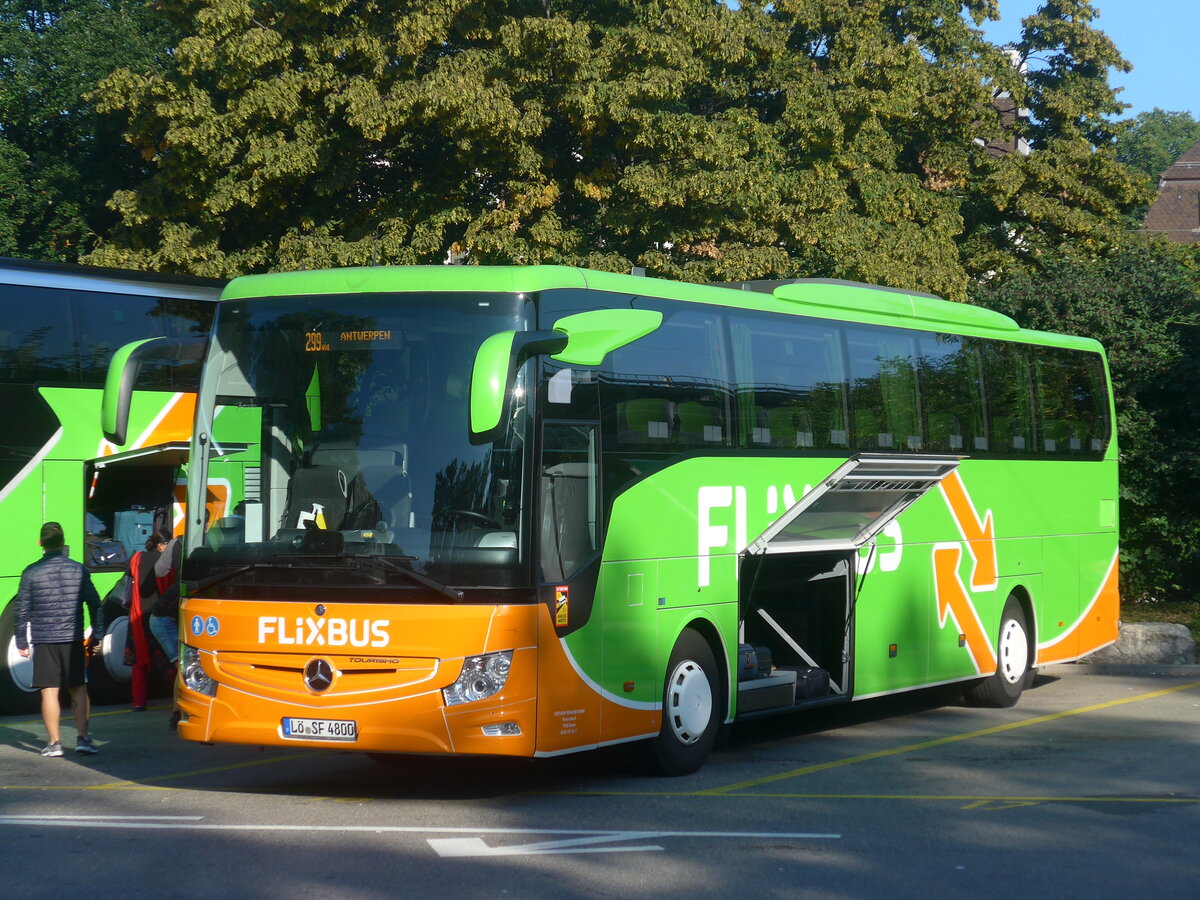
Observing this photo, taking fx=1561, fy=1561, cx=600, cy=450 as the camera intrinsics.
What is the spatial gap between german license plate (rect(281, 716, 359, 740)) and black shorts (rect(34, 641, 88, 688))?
10.8ft

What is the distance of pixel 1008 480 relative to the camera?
51.5 feet

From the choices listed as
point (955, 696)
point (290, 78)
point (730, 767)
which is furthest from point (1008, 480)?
point (290, 78)

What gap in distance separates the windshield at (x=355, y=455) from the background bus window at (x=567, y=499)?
0.25 meters

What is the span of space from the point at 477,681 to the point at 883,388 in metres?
5.82

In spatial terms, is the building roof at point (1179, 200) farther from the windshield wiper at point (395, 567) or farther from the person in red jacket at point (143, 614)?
the windshield wiper at point (395, 567)

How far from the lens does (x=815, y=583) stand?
13125mm

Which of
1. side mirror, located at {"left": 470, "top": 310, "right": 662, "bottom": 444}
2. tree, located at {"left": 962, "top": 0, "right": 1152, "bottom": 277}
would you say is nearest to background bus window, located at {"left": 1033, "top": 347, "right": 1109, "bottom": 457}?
side mirror, located at {"left": 470, "top": 310, "right": 662, "bottom": 444}

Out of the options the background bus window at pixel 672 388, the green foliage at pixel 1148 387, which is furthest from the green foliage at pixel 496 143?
the background bus window at pixel 672 388

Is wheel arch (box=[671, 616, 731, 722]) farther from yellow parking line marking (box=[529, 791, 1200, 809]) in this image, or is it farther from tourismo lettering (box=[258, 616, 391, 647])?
tourismo lettering (box=[258, 616, 391, 647])

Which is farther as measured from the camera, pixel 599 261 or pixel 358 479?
pixel 599 261

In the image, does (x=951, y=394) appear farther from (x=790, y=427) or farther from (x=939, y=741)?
(x=939, y=741)

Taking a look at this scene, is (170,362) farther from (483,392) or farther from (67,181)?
(67,181)

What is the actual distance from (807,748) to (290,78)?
46.5 ft

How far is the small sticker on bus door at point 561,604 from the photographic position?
9.73 meters
